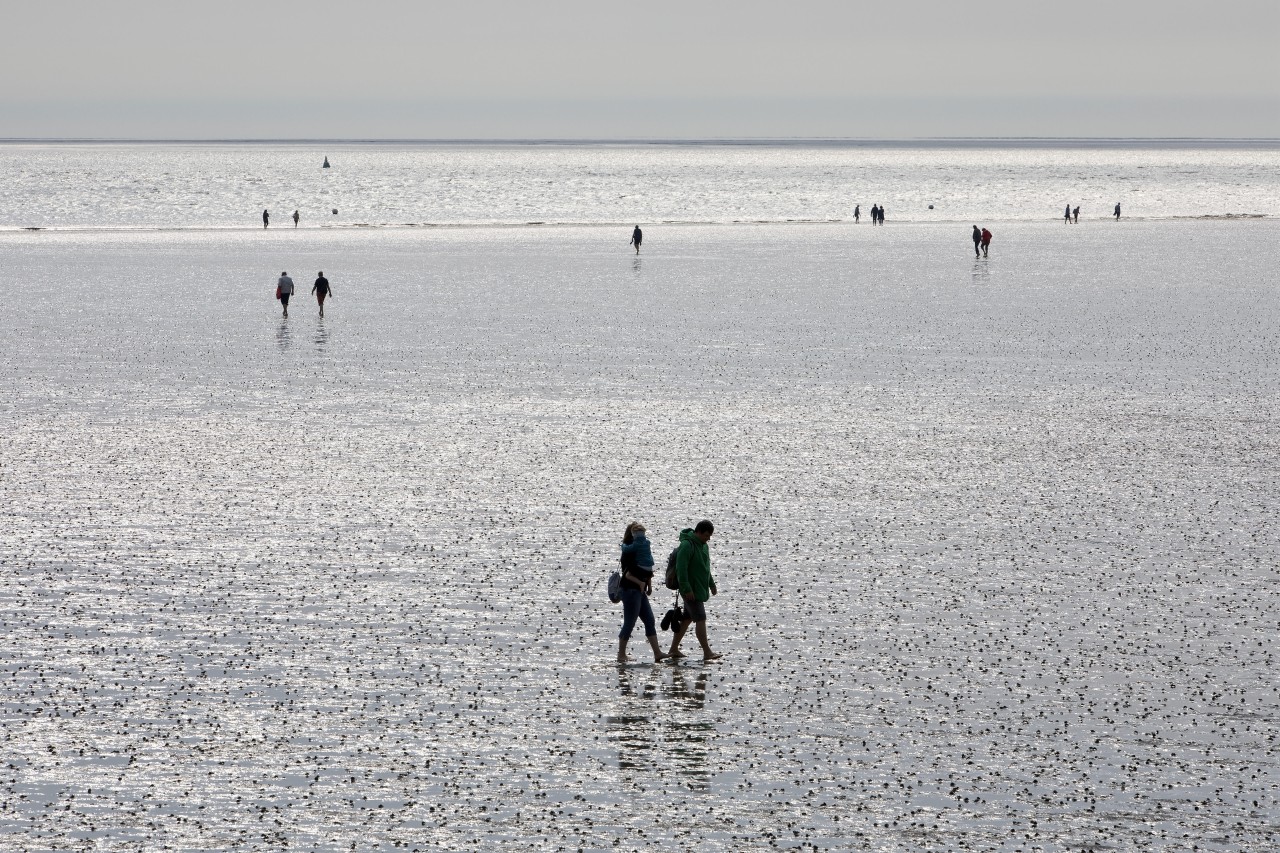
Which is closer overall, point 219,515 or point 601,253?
point 219,515

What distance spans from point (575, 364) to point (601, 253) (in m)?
37.4

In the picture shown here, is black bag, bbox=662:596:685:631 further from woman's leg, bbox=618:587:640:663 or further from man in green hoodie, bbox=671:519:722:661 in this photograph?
woman's leg, bbox=618:587:640:663

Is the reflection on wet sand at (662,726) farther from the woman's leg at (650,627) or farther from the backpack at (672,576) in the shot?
the backpack at (672,576)

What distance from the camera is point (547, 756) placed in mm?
12586

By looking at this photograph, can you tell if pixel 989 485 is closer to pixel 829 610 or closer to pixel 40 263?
Result: pixel 829 610

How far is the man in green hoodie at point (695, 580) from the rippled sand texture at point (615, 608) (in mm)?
467

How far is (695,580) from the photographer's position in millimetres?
15242

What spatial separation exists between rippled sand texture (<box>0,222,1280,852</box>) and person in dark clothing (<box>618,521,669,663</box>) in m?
0.53

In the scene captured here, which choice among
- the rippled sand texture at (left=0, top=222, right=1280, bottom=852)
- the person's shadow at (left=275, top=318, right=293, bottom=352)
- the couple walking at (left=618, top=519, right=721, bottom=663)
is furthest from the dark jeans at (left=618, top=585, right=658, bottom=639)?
the person's shadow at (left=275, top=318, right=293, bottom=352)

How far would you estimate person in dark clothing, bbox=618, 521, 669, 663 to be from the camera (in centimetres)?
1515

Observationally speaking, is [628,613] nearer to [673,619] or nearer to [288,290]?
[673,619]

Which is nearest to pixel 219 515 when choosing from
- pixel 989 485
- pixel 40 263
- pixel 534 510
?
pixel 534 510

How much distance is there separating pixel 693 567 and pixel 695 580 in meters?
0.13

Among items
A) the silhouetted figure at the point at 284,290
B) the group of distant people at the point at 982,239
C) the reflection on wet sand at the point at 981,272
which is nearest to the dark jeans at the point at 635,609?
the silhouetted figure at the point at 284,290
